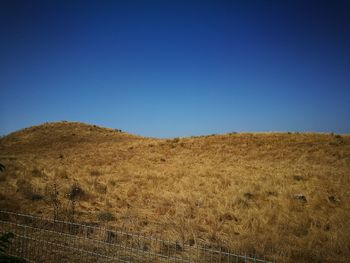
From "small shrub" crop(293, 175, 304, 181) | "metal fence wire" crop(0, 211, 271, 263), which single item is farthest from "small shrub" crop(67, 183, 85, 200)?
"small shrub" crop(293, 175, 304, 181)

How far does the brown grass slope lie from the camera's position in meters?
8.23

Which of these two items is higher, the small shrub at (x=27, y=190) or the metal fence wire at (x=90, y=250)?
the small shrub at (x=27, y=190)

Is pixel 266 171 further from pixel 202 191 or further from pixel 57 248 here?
pixel 57 248

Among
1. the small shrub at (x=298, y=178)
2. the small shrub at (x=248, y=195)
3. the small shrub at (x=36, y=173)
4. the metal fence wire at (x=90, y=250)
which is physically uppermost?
the small shrub at (x=298, y=178)

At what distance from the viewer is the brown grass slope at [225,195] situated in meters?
8.23

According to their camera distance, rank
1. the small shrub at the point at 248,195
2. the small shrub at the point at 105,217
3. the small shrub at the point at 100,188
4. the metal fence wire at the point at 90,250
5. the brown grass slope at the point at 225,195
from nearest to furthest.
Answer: the metal fence wire at the point at 90,250 → the brown grass slope at the point at 225,195 → the small shrub at the point at 105,217 → the small shrub at the point at 248,195 → the small shrub at the point at 100,188

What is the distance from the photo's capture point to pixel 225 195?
1334 centimetres

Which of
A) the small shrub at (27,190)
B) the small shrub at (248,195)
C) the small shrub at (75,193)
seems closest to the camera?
the small shrub at (27,190)

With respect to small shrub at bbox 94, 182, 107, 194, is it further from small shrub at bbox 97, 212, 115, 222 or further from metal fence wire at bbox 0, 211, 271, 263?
metal fence wire at bbox 0, 211, 271, 263

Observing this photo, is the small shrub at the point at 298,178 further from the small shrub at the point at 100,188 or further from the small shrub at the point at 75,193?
the small shrub at the point at 75,193

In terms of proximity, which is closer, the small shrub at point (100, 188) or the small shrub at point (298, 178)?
the small shrub at point (100, 188)

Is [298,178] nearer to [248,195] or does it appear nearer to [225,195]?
[248,195]

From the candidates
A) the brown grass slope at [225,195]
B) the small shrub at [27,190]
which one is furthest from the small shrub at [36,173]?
the small shrub at [27,190]

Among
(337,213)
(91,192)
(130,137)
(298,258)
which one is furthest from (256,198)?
(130,137)
